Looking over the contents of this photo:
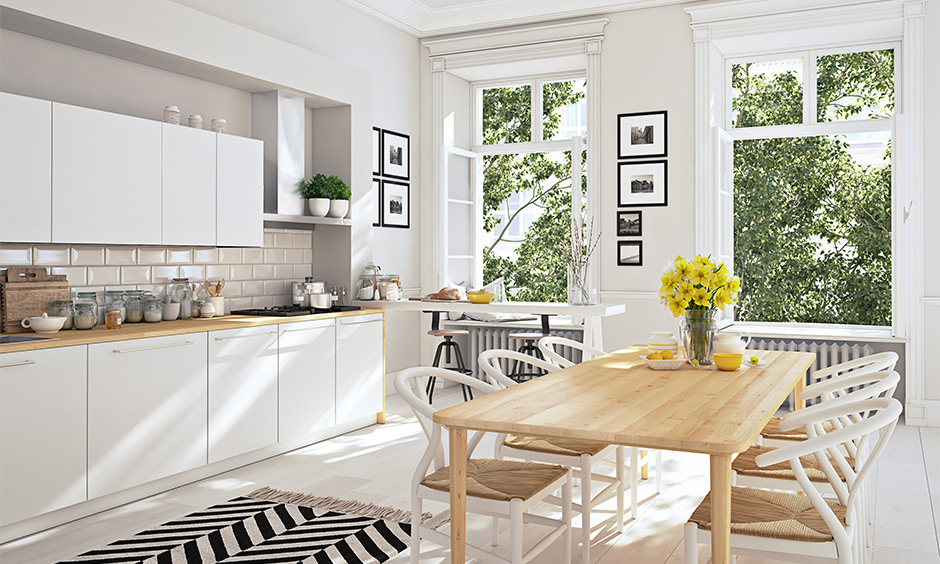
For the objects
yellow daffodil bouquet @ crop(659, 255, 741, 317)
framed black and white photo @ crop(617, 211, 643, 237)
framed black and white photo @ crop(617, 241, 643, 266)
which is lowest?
yellow daffodil bouquet @ crop(659, 255, 741, 317)

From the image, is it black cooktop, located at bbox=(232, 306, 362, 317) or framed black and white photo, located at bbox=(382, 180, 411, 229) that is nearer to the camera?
black cooktop, located at bbox=(232, 306, 362, 317)

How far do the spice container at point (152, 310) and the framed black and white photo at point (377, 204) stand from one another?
8.20ft

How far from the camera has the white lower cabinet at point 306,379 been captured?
486 cm

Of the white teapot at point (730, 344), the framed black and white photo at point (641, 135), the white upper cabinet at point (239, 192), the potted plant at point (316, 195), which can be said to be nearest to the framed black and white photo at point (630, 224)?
the framed black and white photo at point (641, 135)

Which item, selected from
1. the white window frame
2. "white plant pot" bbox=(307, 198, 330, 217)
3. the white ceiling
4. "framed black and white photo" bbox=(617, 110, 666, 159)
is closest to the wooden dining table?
"white plant pot" bbox=(307, 198, 330, 217)

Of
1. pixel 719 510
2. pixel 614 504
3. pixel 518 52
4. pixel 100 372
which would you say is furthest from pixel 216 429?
pixel 518 52

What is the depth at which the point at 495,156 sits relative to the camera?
804cm

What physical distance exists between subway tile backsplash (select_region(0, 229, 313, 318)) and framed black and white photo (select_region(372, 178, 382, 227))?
0.79 metres

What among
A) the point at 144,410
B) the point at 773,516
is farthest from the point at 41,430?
the point at 773,516

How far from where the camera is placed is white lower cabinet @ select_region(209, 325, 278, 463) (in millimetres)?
4340

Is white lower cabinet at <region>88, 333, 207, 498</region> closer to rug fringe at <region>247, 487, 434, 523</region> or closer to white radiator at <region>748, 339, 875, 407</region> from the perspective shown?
rug fringe at <region>247, 487, 434, 523</region>

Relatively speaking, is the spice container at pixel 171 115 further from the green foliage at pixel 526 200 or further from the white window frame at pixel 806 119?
the white window frame at pixel 806 119

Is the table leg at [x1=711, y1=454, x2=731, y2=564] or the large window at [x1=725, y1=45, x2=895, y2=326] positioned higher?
the large window at [x1=725, y1=45, x2=895, y2=326]

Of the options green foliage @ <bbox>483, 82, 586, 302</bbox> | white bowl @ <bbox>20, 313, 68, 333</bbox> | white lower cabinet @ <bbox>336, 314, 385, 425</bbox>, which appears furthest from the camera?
green foliage @ <bbox>483, 82, 586, 302</bbox>
